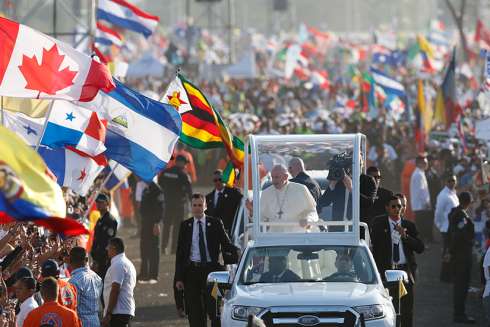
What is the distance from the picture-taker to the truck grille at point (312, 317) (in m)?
12.4

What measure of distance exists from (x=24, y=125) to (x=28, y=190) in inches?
301

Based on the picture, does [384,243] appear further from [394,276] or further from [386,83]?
[386,83]

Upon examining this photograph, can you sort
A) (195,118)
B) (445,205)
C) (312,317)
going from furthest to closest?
1. (445,205)
2. (195,118)
3. (312,317)

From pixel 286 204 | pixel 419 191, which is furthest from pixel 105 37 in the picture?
pixel 286 204

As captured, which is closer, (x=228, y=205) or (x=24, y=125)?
(x=24, y=125)

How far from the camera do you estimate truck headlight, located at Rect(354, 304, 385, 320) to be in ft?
40.9

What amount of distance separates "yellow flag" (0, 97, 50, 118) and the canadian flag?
321 cm

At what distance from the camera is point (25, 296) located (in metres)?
11.6

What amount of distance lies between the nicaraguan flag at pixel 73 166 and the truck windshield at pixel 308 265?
11.2 ft

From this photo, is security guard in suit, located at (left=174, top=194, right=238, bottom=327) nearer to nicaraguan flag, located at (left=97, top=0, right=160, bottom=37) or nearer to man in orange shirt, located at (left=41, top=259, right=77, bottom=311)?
man in orange shirt, located at (left=41, top=259, right=77, bottom=311)

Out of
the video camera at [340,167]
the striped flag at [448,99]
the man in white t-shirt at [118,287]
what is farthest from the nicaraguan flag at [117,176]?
the striped flag at [448,99]

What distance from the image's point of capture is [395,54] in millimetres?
58906

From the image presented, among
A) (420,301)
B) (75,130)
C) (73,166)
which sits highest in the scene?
(75,130)

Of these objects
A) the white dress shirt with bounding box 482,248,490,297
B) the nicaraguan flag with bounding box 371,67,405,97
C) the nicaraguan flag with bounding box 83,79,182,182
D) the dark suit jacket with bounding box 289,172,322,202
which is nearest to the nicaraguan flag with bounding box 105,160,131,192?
the nicaraguan flag with bounding box 83,79,182,182
